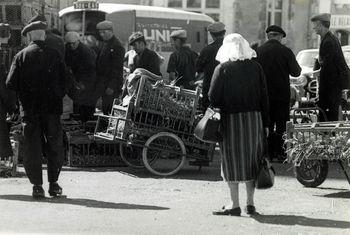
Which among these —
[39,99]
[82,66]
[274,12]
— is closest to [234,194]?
[39,99]

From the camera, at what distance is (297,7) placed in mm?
31469

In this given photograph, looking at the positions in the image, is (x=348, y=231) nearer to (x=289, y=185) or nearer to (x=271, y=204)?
(x=271, y=204)

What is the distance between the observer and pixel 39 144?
8094 millimetres

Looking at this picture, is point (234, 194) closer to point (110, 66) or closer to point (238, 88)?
point (238, 88)

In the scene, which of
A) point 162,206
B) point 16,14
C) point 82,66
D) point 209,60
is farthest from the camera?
point 16,14

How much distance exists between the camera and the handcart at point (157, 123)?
9.66m

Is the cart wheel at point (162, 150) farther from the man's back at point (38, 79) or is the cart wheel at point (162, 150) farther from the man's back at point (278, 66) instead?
the man's back at point (38, 79)

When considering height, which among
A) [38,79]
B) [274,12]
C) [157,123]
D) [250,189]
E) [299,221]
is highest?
[274,12]

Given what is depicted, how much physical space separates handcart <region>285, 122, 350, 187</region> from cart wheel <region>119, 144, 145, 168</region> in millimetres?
2546

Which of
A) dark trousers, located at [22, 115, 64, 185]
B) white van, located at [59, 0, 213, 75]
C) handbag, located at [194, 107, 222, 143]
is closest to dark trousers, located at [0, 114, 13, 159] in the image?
dark trousers, located at [22, 115, 64, 185]

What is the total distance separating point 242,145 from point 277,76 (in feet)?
12.7

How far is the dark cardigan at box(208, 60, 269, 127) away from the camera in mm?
7109

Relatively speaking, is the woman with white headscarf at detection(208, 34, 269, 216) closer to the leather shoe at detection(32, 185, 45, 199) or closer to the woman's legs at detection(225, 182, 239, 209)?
the woman's legs at detection(225, 182, 239, 209)

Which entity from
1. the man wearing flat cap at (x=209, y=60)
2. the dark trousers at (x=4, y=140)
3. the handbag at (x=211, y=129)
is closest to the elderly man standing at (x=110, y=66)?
the man wearing flat cap at (x=209, y=60)
